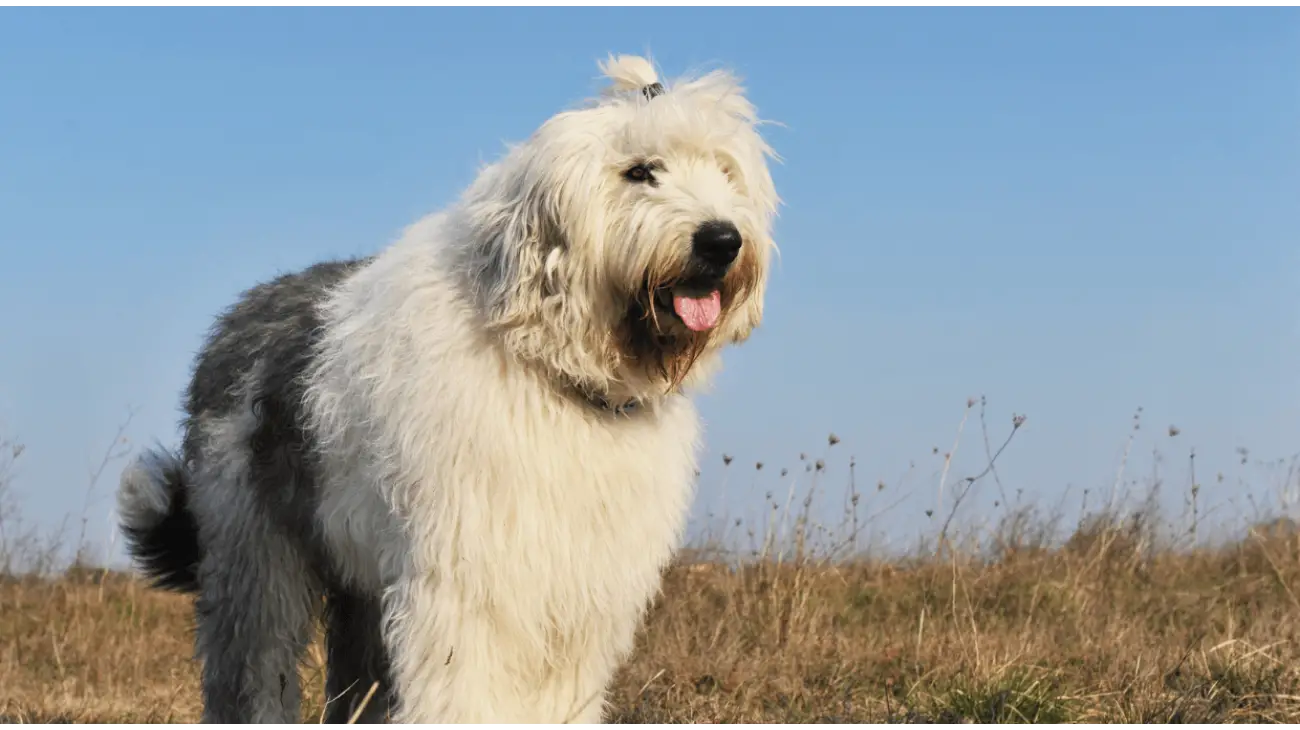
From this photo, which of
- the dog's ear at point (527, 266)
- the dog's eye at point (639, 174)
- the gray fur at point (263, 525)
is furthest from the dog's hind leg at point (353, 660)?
the dog's eye at point (639, 174)

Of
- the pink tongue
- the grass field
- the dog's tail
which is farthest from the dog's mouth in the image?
the dog's tail

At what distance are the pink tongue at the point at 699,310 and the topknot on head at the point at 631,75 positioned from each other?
0.85 meters

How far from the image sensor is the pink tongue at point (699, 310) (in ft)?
15.7

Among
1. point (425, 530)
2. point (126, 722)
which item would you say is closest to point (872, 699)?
point (425, 530)

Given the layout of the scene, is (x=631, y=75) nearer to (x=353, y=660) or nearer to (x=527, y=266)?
(x=527, y=266)

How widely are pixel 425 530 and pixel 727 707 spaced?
218cm

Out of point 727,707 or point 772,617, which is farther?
point 772,617

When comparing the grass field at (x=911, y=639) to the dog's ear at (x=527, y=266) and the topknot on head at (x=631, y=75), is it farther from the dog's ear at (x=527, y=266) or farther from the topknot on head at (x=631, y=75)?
the topknot on head at (x=631, y=75)

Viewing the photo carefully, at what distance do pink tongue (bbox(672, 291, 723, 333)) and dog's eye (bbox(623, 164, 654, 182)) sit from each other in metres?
0.45

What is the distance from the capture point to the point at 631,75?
17.0 feet

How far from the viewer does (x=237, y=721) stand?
5801 mm

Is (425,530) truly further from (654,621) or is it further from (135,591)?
(135,591)

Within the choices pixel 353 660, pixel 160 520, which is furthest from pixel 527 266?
pixel 160 520

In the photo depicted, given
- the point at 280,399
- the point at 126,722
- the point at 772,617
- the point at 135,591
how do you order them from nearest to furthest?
the point at 280,399
the point at 126,722
the point at 772,617
the point at 135,591
